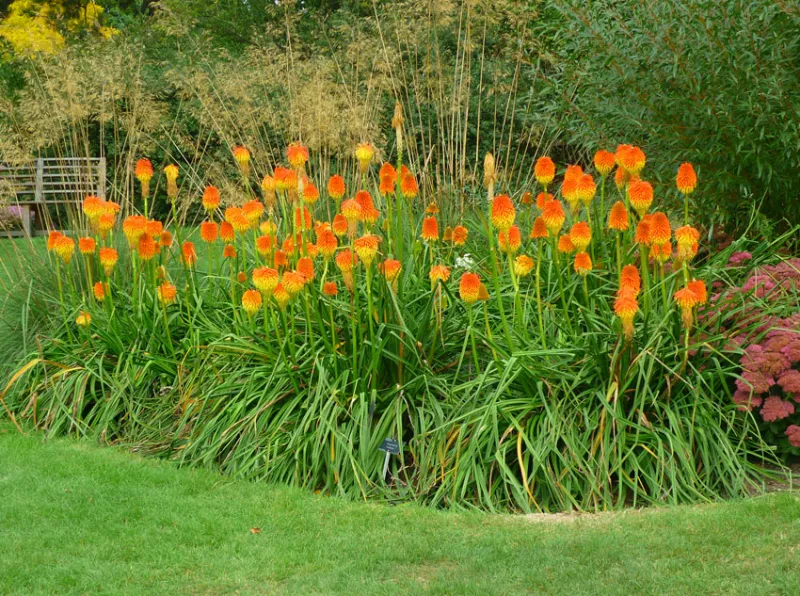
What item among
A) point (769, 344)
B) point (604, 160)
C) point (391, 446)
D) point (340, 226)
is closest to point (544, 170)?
point (604, 160)

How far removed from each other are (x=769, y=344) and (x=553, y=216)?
109 cm

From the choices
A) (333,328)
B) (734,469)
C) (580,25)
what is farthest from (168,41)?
(734,469)

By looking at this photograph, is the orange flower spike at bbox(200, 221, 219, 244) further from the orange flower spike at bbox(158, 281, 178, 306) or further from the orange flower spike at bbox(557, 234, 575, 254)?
the orange flower spike at bbox(557, 234, 575, 254)

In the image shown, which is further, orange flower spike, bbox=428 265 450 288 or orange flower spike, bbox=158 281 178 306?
orange flower spike, bbox=158 281 178 306

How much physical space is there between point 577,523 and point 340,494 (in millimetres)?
1047

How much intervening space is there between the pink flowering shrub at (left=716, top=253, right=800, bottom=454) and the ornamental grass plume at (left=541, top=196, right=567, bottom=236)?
0.85m

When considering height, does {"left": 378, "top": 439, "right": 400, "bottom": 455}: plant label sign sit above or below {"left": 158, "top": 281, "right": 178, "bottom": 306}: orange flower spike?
below

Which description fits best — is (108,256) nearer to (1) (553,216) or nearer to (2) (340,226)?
(2) (340,226)

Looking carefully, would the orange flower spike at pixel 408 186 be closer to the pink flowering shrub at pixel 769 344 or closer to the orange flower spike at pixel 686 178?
the orange flower spike at pixel 686 178

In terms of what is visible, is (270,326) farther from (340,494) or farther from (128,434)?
(340,494)

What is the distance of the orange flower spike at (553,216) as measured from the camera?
4520 millimetres

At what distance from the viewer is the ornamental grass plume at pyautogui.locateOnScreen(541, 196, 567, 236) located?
4.52m

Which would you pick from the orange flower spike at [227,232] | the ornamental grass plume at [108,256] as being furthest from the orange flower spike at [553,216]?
the ornamental grass plume at [108,256]

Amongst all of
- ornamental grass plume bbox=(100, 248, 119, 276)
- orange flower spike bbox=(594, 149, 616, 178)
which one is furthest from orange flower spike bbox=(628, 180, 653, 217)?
ornamental grass plume bbox=(100, 248, 119, 276)
